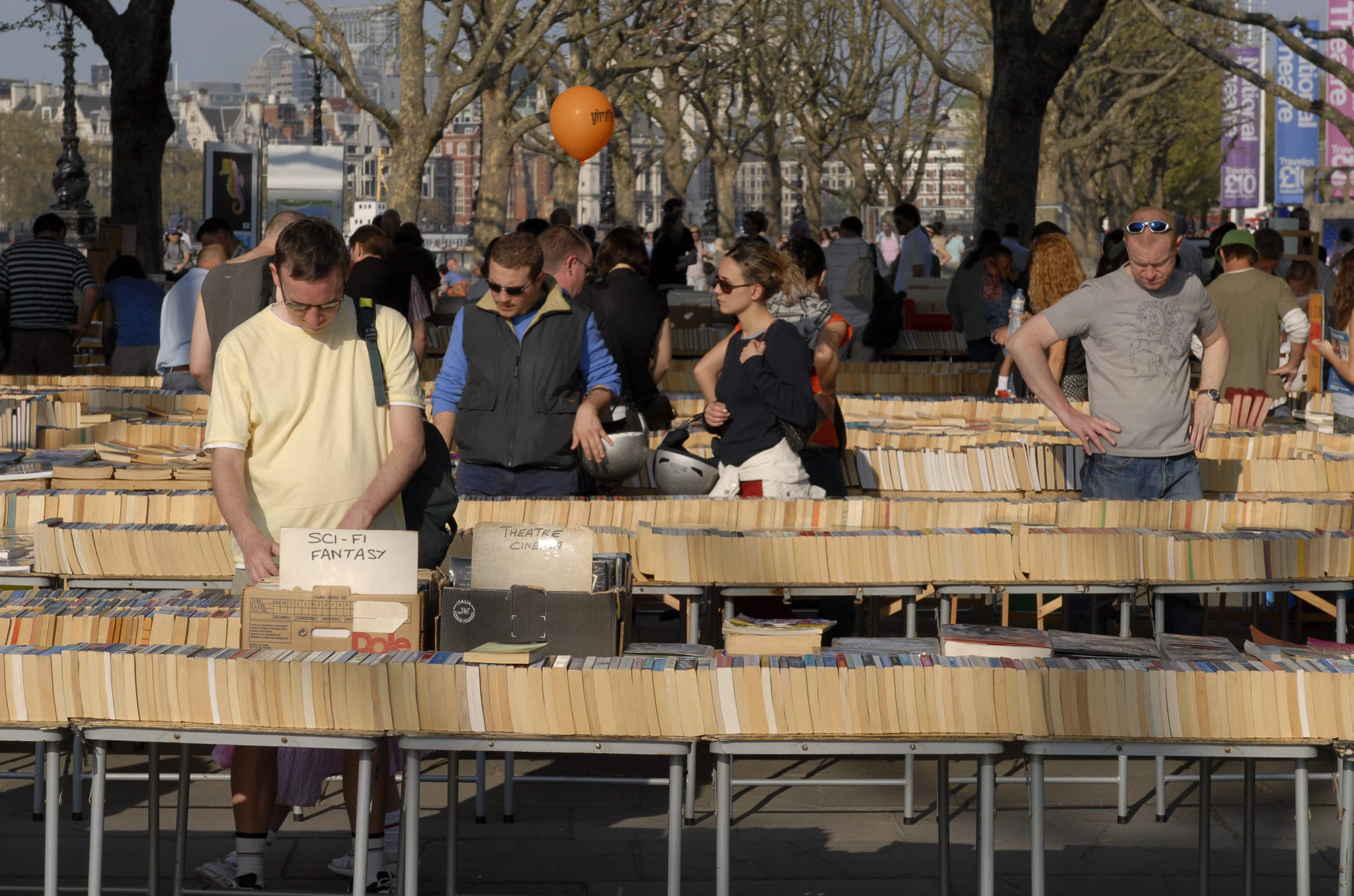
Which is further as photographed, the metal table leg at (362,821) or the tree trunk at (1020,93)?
the tree trunk at (1020,93)

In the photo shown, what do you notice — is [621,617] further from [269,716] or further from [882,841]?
[882,841]

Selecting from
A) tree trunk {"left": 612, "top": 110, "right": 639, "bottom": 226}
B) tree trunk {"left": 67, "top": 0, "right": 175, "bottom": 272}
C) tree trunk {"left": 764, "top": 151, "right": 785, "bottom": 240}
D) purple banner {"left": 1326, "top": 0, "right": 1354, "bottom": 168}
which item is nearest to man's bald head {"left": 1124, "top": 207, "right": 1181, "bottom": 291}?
tree trunk {"left": 67, "top": 0, "right": 175, "bottom": 272}

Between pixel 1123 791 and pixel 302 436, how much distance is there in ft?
10.5

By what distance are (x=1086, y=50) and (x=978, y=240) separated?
23.0 metres

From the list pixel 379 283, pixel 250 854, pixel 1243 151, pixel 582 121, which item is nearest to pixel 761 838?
pixel 250 854

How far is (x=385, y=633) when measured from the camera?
4.48m

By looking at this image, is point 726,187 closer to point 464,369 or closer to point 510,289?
point 464,369

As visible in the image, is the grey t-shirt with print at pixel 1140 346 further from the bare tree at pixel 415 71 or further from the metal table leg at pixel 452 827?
the bare tree at pixel 415 71

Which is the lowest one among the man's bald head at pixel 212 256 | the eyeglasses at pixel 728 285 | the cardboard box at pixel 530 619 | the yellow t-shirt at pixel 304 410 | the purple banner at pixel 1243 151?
the cardboard box at pixel 530 619

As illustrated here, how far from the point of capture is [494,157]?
1237 inches

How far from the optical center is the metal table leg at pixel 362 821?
4.20 metres

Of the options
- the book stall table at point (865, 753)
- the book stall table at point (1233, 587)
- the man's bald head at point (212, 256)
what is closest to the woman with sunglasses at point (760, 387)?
the book stall table at point (1233, 587)

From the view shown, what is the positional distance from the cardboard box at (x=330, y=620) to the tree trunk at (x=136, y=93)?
17479 millimetres

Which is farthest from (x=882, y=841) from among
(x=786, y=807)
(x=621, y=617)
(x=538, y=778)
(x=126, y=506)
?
(x=126, y=506)
